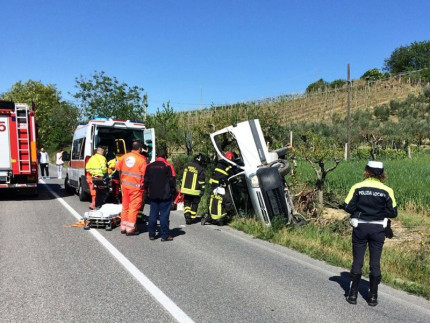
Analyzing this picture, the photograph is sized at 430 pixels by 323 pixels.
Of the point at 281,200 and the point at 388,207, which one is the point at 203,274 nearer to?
the point at 388,207

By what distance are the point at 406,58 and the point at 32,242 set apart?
109 metres

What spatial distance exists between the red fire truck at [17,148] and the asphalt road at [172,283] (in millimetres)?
4894

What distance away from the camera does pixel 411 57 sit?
322 feet

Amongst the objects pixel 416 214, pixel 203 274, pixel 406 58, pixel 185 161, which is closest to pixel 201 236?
pixel 203 274

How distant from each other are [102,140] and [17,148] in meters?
2.60

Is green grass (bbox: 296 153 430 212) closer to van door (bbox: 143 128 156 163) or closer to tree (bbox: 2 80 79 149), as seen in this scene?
van door (bbox: 143 128 156 163)

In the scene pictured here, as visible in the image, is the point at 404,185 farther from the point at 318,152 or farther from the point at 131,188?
the point at 131,188

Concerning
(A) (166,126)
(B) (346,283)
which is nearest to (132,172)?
(B) (346,283)

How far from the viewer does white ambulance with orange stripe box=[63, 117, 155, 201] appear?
37.0ft

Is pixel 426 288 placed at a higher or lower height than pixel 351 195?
lower

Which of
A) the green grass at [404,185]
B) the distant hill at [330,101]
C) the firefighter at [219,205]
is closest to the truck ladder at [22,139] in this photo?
the firefighter at [219,205]

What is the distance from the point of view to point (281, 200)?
8.47 meters

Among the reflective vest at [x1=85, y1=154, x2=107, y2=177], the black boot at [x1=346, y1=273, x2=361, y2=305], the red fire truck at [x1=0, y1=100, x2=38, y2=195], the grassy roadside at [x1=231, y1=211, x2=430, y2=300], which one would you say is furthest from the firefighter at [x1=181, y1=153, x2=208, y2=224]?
the red fire truck at [x1=0, y1=100, x2=38, y2=195]

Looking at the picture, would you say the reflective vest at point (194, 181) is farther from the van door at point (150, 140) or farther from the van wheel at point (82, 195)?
the van wheel at point (82, 195)
